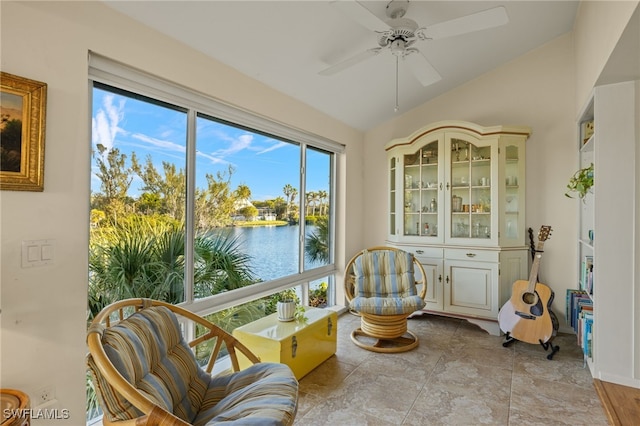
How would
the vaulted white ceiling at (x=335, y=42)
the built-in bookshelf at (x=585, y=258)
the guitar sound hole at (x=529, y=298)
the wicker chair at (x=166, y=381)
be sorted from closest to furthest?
the wicker chair at (x=166, y=381) < the vaulted white ceiling at (x=335, y=42) < the built-in bookshelf at (x=585, y=258) < the guitar sound hole at (x=529, y=298)

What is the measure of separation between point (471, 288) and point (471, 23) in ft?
8.74

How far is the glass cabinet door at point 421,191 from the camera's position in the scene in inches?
155

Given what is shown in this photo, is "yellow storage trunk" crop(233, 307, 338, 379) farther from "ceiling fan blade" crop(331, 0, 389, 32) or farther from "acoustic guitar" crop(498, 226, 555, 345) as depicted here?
"ceiling fan blade" crop(331, 0, 389, 32)

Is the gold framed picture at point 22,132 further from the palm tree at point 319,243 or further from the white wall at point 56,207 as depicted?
the palm tree at point 319,243

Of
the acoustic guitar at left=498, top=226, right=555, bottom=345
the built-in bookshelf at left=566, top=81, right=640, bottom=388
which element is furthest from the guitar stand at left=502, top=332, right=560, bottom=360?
the built-in bookshelf at left=566, top=81, right=640, bottom=388

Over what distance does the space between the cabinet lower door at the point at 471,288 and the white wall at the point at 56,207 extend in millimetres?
3302

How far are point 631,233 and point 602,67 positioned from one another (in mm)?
1128

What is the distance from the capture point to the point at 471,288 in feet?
11.8

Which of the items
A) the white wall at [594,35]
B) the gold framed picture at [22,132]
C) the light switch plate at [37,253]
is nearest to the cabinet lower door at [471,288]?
the white wall at [594,35]

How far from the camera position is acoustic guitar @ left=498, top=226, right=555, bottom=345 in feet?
9.84

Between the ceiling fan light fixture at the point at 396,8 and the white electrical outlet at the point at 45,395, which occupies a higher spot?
the ceiling fan light fixture at the point at 396,8

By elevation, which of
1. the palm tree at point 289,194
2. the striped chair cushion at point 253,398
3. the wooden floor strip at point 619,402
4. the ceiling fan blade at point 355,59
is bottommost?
the wooden floor strip at point 619,402

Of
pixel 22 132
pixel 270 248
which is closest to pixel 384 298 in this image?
pixel 270 248

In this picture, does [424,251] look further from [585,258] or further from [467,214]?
[585,258]
